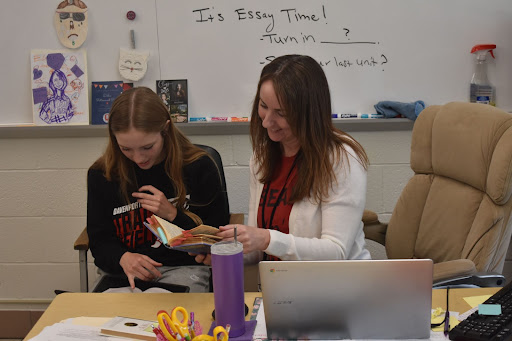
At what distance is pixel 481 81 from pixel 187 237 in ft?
5.51

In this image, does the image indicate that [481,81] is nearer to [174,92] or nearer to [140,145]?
[174,92]

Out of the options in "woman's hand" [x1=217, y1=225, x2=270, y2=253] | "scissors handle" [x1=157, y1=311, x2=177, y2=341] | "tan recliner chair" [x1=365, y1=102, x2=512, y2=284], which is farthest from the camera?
"tan recliner chair" [x1=365, y1=102, x2=512, y2=284]

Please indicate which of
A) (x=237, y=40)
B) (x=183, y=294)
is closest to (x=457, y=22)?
(x=237, y=40)

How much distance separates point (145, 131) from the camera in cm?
185

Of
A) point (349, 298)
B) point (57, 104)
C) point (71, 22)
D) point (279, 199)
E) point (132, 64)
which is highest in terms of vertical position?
point (71, 22)

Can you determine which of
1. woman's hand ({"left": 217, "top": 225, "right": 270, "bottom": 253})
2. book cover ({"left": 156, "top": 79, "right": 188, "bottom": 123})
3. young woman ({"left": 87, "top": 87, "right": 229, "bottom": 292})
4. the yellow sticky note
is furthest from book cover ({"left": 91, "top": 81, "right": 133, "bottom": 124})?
the yellow sticky note

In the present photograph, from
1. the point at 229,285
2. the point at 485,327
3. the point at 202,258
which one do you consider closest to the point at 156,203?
the point at 202,258

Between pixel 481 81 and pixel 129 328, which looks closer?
pixel 129 328

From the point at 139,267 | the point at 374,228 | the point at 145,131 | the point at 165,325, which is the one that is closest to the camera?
the point at 165,325

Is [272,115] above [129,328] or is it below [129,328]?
above

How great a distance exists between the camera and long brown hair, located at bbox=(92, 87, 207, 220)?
1.85 metres

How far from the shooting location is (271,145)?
1.78 metres

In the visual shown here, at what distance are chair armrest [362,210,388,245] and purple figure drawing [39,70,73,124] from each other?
Answer: 138 cm

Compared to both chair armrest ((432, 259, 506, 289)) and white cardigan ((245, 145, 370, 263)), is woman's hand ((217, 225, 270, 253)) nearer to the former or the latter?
white cardigan ((245, 145, 370, 263))
